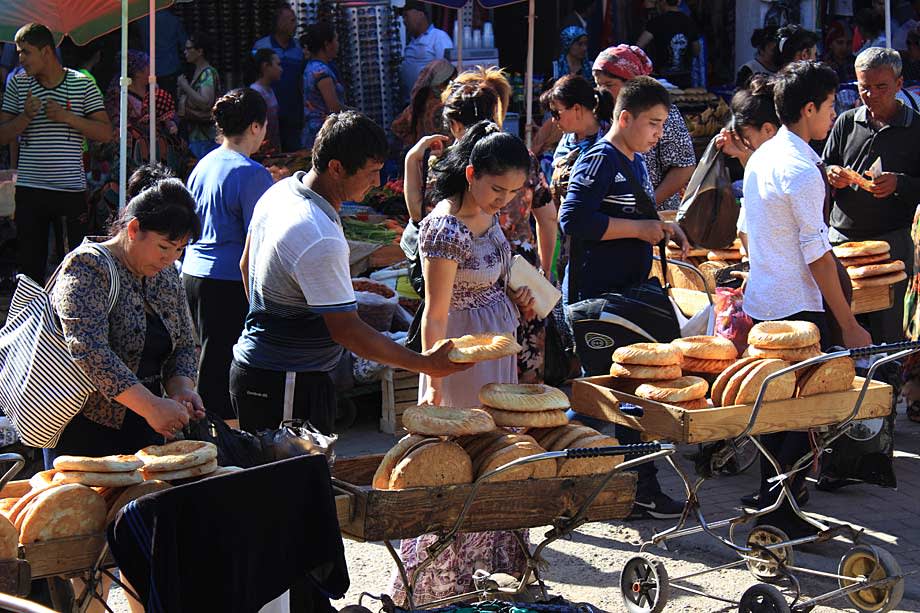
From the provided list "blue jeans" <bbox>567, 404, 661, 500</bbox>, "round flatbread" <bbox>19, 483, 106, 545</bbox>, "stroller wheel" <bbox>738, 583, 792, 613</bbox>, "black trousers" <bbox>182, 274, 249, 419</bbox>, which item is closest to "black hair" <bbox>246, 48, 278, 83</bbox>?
"black trousers" <bbox>182, 274, 249, 419</bbox>

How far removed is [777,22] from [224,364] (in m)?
8.69

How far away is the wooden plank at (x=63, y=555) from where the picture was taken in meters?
3.05

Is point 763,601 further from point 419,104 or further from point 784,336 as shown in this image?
point 419,104

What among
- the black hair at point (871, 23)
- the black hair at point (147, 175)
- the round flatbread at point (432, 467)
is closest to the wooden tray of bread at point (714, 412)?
the round flatbread at point (432, 467)

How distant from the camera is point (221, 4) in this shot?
11469 mm

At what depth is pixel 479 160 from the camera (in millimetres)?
4379

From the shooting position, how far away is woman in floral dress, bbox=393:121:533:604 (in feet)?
14.4

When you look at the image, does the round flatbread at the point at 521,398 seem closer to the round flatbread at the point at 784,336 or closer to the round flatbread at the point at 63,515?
the round flatbread at the point at 784,336

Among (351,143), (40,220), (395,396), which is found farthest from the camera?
(40,220)

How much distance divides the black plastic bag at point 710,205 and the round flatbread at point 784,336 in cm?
216

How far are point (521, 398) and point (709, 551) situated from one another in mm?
1884

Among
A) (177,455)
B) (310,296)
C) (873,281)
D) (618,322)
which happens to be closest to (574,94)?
(618,322)

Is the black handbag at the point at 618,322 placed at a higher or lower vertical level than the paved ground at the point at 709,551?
higher

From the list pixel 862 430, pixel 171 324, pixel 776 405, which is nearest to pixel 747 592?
pixel 776 405
